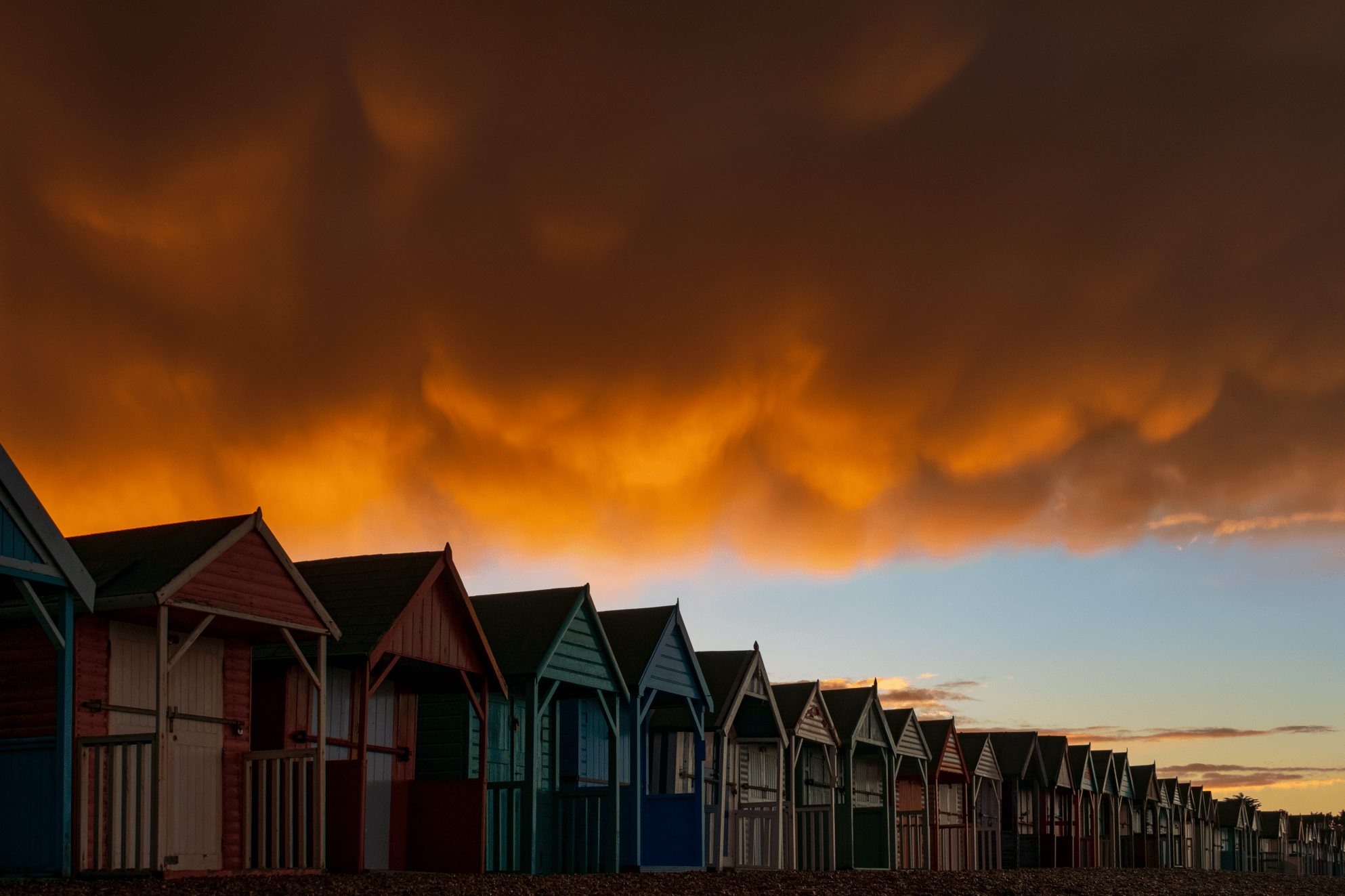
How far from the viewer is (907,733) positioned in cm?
4066

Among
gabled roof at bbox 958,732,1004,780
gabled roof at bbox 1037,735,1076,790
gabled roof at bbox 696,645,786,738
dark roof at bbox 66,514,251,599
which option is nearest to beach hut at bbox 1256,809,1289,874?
gabled roof at bbox 1037,735,1076,790

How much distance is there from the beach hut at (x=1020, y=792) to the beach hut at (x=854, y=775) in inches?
469

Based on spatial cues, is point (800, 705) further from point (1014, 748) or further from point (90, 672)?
point (1014, 748)

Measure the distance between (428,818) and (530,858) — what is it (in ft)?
6.04

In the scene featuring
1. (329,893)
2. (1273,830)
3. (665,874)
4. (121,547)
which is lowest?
(1273,830)

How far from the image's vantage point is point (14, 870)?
15188 millimetres

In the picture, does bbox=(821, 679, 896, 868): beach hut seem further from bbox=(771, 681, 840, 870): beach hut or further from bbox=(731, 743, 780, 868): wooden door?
bbox=(731, 743, 780, 868): wooden door

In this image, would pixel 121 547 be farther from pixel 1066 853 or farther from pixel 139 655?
pixel 1066 853

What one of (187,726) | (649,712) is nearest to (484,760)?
(187,726)

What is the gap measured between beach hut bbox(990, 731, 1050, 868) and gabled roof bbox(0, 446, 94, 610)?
135 feet

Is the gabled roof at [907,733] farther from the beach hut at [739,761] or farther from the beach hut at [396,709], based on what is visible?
the beach hut at [396,709]

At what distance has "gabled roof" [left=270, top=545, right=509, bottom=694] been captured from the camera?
1917cm

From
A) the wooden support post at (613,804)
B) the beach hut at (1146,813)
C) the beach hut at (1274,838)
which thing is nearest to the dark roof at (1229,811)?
the beach hut at (1274,838)

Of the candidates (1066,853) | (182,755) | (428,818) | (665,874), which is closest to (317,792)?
(182,755)
